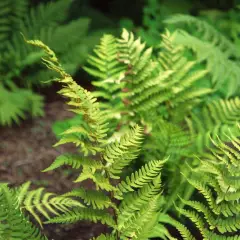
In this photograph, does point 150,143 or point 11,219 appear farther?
point 150,143

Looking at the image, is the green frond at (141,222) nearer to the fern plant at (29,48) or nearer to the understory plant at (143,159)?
the understory plant at (143,159)

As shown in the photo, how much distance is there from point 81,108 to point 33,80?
2.01 m

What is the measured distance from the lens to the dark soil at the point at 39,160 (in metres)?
3.18

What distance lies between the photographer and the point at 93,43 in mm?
4637

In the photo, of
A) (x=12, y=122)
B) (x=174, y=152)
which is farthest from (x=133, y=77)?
(x=12, y=122)

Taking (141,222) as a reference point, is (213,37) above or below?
above

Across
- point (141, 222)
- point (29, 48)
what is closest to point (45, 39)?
point (29, 48)

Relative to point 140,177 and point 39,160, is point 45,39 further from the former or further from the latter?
point 140,177

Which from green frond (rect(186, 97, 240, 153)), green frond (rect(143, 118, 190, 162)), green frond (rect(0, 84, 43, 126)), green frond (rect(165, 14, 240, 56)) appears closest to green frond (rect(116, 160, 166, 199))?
green frond (rect(143, 118, 190, 162))

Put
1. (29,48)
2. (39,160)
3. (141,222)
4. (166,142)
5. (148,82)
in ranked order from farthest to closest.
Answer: (29,48) → (39,160) → (148,82) → (166,142) → (141,222)

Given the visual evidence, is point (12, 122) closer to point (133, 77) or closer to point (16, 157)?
point (16, 157)

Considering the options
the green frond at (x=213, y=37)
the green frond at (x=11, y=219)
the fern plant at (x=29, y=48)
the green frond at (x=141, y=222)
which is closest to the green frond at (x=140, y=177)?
the green frond at (x=141, y=222)

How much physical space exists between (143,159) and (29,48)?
1.77 meters

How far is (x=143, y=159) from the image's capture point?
3285mm
